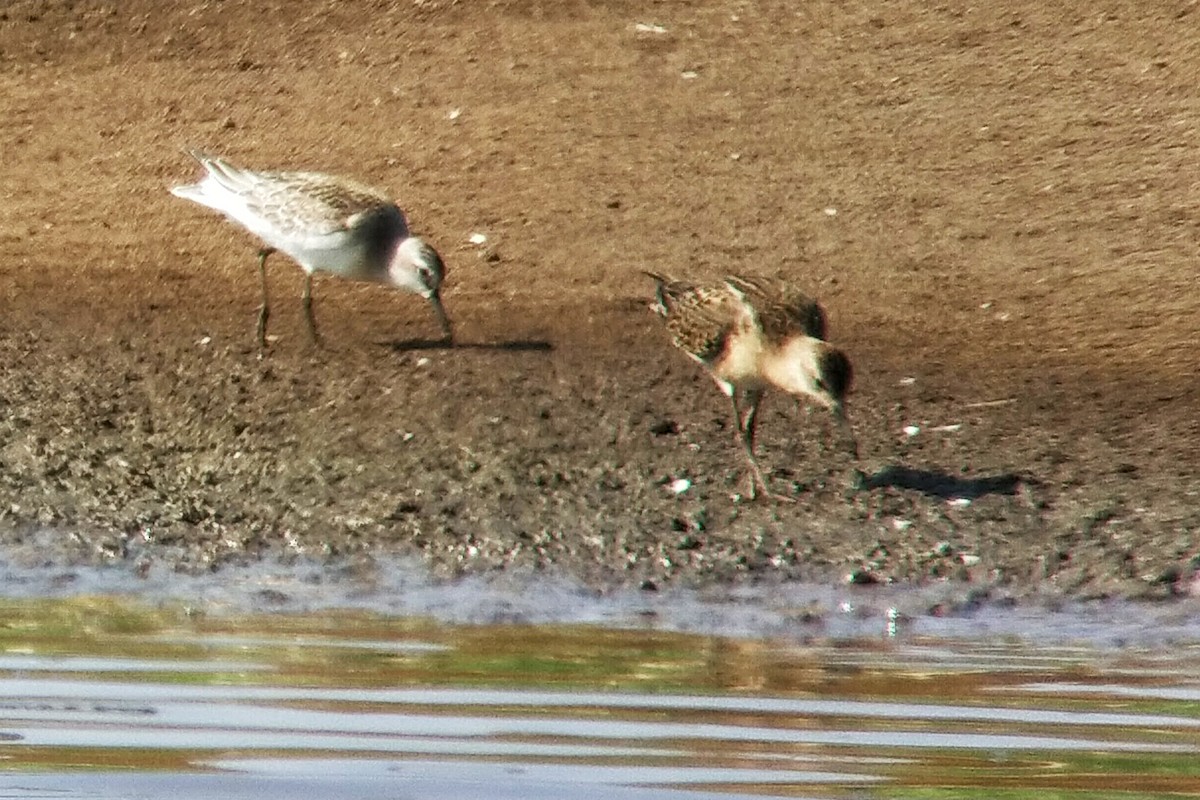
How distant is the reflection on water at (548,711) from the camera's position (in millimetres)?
5688

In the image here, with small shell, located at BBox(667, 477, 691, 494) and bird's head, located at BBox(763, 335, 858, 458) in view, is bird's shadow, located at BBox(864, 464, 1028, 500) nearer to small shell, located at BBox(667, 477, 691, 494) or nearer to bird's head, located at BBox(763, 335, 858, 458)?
bird's head, located at BBox(763, 335, 858, 458)

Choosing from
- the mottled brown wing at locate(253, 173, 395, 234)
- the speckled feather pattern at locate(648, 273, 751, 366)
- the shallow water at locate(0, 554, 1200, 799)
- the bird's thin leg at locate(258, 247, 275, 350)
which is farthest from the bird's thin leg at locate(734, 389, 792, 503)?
the bird's thin leg at locate(258, 247, 275, 350)

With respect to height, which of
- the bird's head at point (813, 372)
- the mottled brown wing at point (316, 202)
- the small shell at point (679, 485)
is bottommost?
the small shell at point (679, 485)

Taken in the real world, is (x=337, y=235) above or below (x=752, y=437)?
above

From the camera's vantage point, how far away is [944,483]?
9.48 meters

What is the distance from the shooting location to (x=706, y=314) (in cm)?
975

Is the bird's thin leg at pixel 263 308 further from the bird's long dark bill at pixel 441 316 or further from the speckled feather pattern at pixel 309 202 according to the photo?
the bird's long dark bill at pixel 441 316

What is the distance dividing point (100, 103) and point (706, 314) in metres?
6.61

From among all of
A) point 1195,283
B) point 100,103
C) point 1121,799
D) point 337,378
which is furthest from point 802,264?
point 1121,799

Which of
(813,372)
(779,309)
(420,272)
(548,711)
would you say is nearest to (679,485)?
(813,372)

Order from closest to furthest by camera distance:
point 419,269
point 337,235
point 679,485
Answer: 1. point 679,485
2. point 419,269
3. point 337,235

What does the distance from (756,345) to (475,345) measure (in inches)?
76.3

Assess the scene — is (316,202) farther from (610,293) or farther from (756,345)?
(756,345)

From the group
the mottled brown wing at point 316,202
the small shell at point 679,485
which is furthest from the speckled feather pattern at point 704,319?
the mottled brown wing at point 316,202
